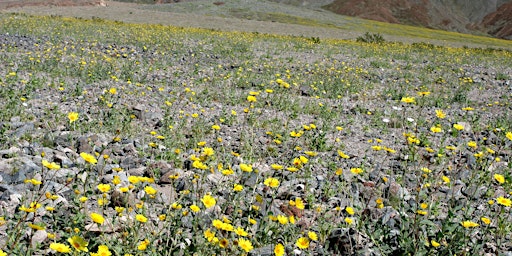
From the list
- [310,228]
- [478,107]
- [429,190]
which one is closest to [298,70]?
[478,107]

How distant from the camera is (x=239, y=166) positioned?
16.7 feet

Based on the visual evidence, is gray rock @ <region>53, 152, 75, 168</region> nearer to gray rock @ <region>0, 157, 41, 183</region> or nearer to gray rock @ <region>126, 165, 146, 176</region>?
gray rock @ <region>0, 157, 41, 183</region>

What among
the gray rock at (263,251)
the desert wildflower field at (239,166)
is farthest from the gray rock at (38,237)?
the gray rock at (263,251)

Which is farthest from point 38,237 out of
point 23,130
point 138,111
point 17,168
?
point 138,111

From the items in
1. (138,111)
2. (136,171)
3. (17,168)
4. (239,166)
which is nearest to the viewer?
(17,168)

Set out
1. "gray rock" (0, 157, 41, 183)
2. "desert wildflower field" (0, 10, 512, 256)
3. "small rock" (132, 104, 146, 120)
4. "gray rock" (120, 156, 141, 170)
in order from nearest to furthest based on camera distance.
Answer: "desert wildflower field" (0, 10, 512, 256), "gray rock" (0, 157, 41, 183), "gray rock" (120, 156, 141, 170), "small rock" (132, 104, 146, 120)

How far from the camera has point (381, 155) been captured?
708cm

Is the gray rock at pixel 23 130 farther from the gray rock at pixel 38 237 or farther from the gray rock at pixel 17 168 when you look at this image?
the gray rock at pixel 38 237

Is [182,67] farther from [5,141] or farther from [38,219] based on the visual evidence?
[38,219]

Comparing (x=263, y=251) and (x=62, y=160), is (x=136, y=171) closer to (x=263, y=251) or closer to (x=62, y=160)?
(x=62, y=160)

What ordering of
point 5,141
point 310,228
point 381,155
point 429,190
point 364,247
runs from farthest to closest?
point 381,155 → point 5,141 → point 429,190 → point 310,228 → point 364,247

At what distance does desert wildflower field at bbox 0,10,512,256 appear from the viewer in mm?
3701

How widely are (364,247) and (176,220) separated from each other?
5.95 feet

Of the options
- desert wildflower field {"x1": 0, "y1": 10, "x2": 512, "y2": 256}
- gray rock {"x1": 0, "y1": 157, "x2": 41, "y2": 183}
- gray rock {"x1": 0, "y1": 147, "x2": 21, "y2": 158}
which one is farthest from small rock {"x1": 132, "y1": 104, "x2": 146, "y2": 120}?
gray rock {"x1": 0, "y1": 157, "x2": 41, "y2": 183}
